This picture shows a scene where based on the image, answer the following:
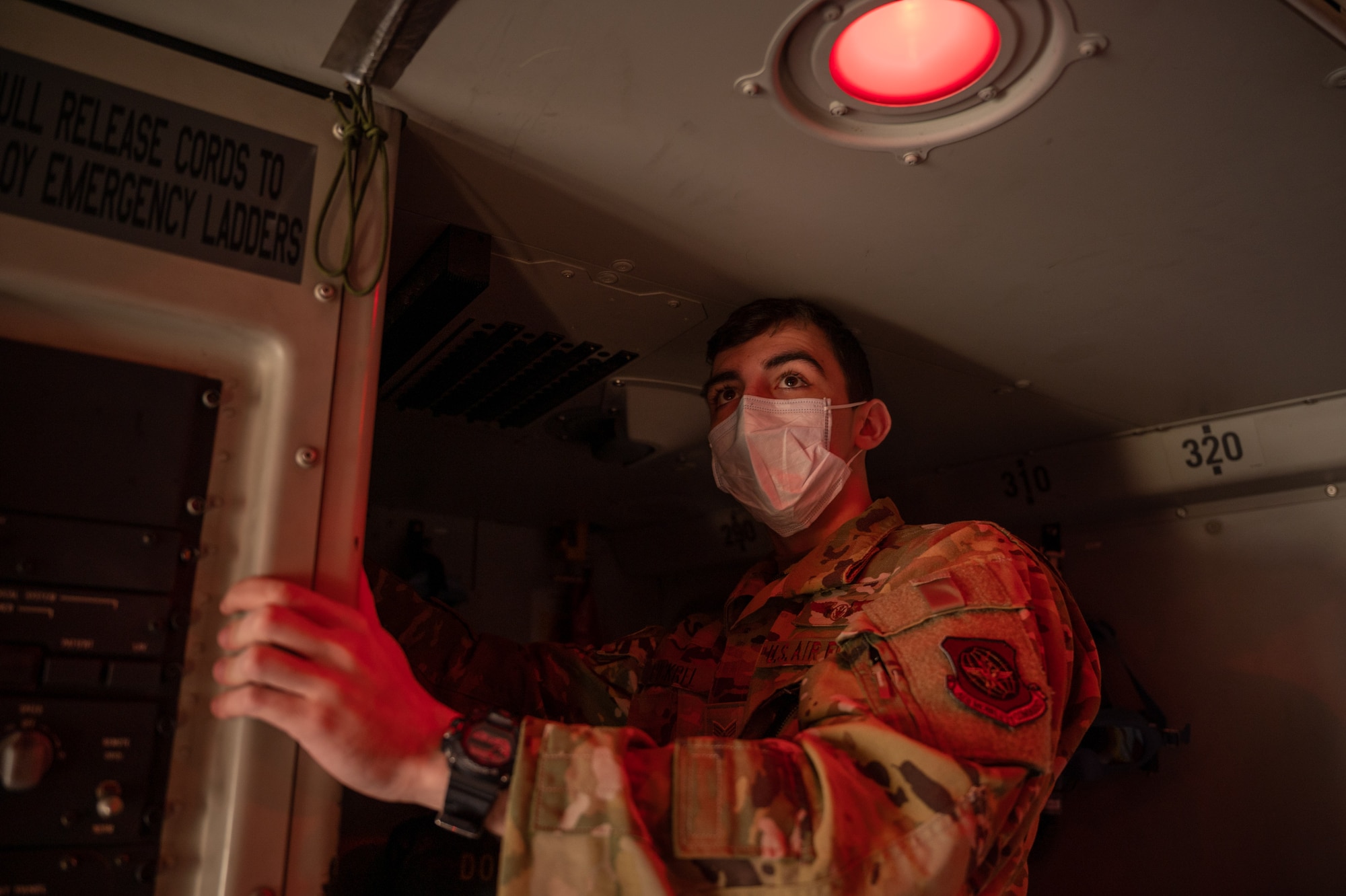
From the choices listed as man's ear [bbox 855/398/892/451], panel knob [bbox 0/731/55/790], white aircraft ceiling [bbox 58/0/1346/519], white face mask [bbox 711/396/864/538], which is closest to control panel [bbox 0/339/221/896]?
panel knob [bbox 0/731/55/790]

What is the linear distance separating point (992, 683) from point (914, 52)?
0.98 metres

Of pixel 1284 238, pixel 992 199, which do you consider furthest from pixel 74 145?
pixel 1284 238

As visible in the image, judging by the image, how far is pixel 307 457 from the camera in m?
1.10

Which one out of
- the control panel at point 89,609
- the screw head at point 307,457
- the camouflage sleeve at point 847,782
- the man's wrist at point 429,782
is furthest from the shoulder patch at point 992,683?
the control panel at point 89,609

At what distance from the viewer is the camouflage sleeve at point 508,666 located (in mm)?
2088

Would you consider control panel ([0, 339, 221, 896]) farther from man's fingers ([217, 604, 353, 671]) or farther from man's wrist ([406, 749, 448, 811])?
man's wrist ([406, 749, 448, 811])

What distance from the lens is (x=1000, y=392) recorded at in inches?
95.2

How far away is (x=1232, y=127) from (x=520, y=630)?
2.71 meters

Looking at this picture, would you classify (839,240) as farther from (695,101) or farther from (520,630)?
(520,630)

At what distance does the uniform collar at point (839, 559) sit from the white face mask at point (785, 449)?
0.38 feet

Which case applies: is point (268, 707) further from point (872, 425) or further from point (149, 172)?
point (872, 425)

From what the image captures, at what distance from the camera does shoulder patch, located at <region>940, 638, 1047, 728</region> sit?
51.7 inches

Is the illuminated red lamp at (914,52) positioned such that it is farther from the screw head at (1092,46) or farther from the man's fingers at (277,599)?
the man's fingers at (277,599)

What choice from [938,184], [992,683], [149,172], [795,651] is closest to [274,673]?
[149,172]
